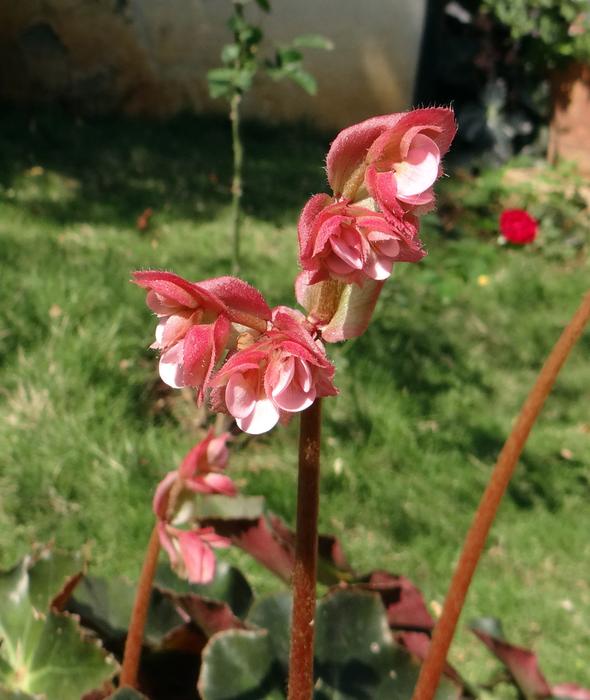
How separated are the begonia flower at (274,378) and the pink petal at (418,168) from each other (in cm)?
12

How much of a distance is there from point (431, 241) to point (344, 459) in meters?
1.95

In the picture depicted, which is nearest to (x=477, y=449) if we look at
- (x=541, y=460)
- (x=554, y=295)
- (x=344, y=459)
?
(x=541, y=460)

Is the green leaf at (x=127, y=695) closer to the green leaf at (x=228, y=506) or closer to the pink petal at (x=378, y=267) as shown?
the green leaf at (x=228, y=506)

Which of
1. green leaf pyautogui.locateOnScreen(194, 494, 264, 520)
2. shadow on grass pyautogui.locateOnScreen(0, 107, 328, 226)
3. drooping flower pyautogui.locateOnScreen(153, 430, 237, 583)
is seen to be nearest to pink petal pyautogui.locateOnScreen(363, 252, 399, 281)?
drooping flower pyautogui.locateOnScreen(153, 430, 237, 583)

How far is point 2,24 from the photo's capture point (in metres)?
5.00

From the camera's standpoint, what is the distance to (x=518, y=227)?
12.0ft

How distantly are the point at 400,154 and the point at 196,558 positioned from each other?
52 centimetres

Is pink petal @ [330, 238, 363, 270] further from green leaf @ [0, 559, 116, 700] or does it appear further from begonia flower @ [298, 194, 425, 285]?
green leaf @ [0, 559, 116, 700]

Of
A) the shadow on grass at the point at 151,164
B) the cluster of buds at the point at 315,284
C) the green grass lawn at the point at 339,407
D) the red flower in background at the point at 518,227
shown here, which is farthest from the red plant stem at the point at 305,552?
the shadow on grass at the point at 151,164

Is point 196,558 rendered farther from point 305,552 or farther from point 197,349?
point 197,349

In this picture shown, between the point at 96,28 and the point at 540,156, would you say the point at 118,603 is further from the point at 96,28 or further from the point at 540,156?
the point at 540,156

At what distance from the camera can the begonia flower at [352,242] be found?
23.3 inches

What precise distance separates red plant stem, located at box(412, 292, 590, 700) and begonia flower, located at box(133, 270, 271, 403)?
0.87ft

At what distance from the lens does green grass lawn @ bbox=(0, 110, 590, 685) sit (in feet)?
7.76
